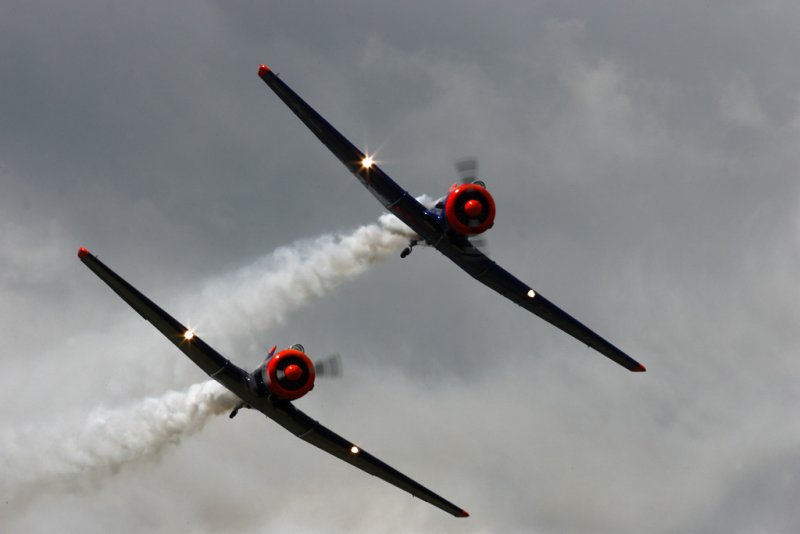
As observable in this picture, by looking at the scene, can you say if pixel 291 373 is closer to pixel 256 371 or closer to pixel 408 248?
pixel 256 371

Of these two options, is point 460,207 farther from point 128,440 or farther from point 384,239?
point 128,440

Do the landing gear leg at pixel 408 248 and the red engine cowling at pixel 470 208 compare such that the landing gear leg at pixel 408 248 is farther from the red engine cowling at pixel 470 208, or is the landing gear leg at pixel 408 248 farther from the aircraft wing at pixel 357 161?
the red engine cowling at pixel 470 208

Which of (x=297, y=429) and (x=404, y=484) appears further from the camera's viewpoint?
(x=404, y=484)

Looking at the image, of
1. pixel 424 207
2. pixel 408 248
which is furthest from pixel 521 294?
pixel 424 207

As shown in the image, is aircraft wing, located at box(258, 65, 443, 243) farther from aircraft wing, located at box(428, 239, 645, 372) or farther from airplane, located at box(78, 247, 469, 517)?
airplane, located at box(78, 247, 469, 517)

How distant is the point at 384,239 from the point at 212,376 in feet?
47.4

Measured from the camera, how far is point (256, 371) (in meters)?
66.8

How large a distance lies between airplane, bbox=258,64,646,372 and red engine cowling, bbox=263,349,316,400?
922cm

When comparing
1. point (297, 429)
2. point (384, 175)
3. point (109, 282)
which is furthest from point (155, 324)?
point (384, 175)

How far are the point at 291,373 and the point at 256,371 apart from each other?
9.28ft

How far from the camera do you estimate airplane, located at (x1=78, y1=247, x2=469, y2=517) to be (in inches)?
2566

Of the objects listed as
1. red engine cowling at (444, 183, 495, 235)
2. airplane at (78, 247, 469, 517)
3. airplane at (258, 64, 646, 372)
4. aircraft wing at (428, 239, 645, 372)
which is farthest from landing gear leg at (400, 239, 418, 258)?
airplane at (78, 247, 469, 517)

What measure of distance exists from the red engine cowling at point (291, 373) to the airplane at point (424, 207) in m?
9.22

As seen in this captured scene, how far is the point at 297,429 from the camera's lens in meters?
71.1
